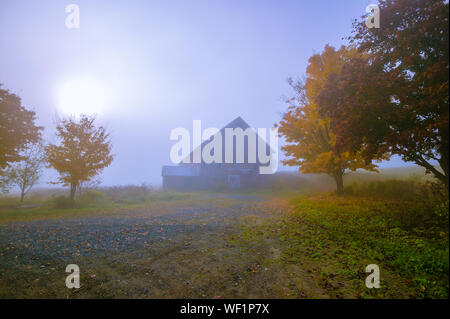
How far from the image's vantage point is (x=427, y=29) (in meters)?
4.92

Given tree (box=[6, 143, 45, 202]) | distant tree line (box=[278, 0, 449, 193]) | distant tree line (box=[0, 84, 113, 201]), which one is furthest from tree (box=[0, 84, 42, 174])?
distant tree line (box=[278, 0, 449, 193])

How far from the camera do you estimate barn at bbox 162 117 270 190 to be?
2927 cm

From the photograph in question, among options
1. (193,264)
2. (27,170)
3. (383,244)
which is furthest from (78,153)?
(383,244)

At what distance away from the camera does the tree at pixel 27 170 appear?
17802 millimetres

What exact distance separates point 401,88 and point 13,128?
21874mm

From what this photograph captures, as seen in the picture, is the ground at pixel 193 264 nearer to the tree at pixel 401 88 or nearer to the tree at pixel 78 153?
the tree at pixel 401 88

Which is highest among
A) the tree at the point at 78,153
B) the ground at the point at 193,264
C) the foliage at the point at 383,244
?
the tree at the point at 78,153

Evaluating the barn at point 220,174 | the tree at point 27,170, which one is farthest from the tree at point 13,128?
the barn at point 220,174

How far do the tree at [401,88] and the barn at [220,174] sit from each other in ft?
75.1

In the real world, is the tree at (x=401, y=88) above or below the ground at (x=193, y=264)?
above

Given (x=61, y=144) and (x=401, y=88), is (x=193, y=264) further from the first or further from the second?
(x=61, y=144)

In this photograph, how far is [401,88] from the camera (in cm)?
530
